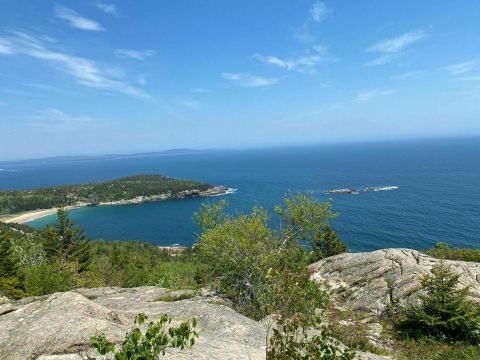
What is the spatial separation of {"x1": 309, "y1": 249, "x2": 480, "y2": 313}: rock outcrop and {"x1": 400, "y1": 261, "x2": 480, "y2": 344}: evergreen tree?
4570 mm

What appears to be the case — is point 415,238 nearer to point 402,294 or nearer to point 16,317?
point 402,294

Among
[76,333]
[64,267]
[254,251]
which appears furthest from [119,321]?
[64,267]

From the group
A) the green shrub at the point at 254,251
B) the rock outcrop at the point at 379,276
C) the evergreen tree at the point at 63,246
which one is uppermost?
the green shrub at the point at 254,251

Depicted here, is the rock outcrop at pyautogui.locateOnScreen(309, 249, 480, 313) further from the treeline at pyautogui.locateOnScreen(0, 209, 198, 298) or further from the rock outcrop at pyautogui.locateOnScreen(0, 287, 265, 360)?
the rock outcrop at pyautogui.locateOnScreen(0, 287, 265, 360)

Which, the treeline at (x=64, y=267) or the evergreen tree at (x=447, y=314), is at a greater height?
the evergreen tree at (x=447, y=314)

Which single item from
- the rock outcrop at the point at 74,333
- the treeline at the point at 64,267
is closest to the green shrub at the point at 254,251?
the rock outcrop at the point at 74,333

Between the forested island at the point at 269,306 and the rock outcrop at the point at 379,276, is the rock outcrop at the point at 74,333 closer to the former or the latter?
the forested island at the point at 269,306

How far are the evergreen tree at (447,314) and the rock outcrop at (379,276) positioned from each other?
4.57 m

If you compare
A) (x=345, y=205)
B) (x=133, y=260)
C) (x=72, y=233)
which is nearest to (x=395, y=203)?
(x=345, y=205)

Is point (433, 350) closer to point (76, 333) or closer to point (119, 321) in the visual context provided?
point (119, 321)

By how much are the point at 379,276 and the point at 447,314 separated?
10.3 metres

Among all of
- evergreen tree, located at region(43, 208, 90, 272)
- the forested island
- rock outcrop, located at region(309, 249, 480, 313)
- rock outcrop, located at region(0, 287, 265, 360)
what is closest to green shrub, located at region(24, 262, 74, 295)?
the forested island

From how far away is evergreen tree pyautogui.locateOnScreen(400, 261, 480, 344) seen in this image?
19.8 metres

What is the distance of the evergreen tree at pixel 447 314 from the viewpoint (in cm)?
1978
